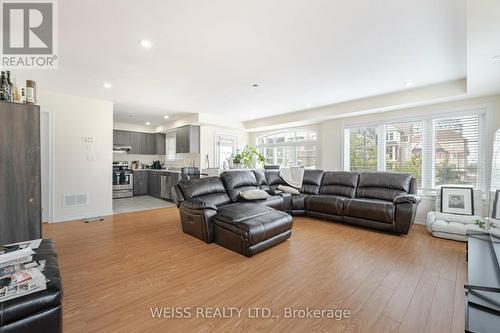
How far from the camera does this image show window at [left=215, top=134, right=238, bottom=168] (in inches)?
273

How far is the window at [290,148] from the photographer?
6.38m

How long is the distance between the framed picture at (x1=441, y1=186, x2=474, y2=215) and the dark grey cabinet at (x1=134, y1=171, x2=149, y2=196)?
320 inches

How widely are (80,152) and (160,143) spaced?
3.77 metres

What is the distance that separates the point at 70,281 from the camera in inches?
83.6

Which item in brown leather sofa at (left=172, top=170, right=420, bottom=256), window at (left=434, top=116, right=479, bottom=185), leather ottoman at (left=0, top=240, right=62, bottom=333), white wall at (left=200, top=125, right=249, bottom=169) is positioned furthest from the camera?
white wall at (left=200, top=125, right=249, bottom=169)

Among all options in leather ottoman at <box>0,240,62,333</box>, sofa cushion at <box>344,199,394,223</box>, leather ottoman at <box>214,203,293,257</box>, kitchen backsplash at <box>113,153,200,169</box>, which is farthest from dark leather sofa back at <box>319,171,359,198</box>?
leather ottoman at <box>0,240,62,333</box>

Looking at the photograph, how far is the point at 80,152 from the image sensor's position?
14.9 ft

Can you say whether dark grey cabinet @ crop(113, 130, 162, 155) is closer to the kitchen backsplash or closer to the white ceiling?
the kitchen backsplash

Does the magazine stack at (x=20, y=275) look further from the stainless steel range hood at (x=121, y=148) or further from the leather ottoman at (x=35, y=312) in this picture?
the stainless steel range hood at (x=121, y=148)

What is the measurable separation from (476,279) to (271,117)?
568 cm

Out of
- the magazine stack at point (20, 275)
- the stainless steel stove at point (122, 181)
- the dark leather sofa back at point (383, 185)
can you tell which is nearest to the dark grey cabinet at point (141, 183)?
the stainless steel stove at point (122, 181)

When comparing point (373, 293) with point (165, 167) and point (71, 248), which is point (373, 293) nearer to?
point (71, 248)

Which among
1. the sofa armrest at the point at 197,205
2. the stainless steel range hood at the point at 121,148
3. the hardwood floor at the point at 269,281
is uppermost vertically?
the stainless steel range hood at the point at 121,148

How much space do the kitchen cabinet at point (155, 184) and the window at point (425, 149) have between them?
573 cm
